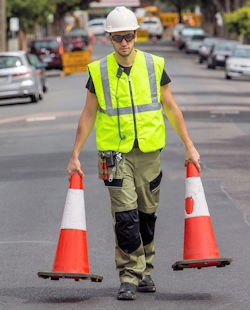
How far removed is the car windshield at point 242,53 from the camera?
41625mm

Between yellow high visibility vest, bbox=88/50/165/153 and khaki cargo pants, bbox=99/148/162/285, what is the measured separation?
11 cm

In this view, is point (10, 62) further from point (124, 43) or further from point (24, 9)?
point (24, 9)

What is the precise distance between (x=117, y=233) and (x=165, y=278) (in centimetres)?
79

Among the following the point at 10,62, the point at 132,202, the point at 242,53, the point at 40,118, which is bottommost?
the point at 242,53

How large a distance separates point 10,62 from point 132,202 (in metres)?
23.1

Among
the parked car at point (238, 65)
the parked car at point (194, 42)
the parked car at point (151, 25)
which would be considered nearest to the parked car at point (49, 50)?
the parked car at point (238, 65)

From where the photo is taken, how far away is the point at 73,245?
22.2 ft

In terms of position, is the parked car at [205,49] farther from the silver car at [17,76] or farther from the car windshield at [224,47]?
the silver car at [17,76]

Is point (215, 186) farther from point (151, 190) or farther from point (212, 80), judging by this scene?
point (212, 80)

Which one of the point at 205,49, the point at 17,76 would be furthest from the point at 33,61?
the point at 205,49

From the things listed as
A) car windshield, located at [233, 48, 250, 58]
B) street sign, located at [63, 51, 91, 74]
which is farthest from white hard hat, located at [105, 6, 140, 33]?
street sign, located at [63, 51, 91, 74]

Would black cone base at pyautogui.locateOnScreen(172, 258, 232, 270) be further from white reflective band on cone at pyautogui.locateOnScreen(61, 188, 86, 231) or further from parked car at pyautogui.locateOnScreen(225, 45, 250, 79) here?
parked car at pyautogui.locateOnScreen(225, 45, 250, 79)

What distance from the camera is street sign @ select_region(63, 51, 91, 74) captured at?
4828 centimetres

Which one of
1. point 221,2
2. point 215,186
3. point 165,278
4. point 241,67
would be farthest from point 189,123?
point 221,2
